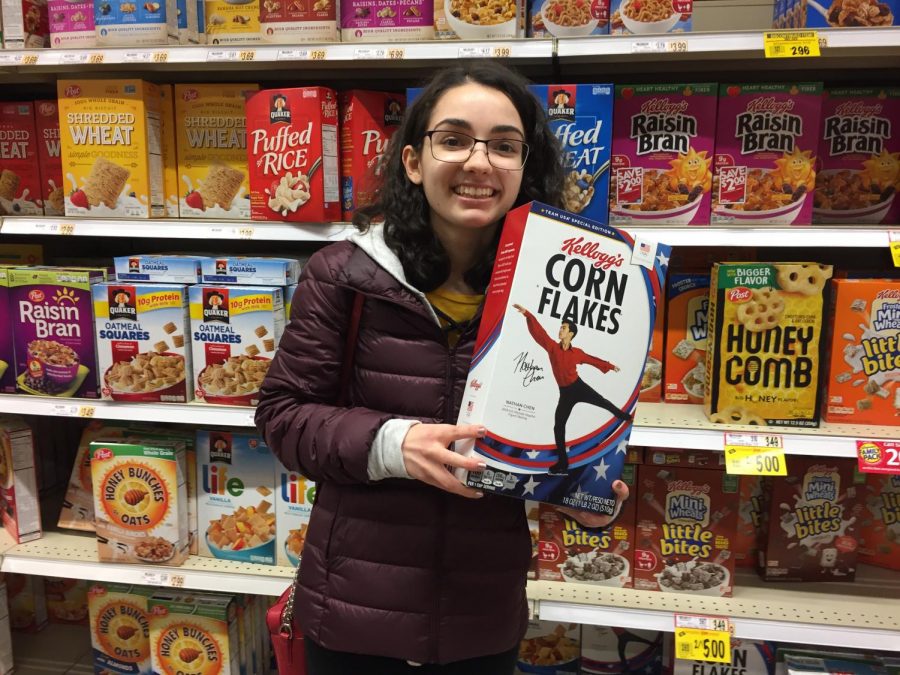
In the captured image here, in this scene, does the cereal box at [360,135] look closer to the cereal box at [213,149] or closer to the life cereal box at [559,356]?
the cereal box at [213,149]

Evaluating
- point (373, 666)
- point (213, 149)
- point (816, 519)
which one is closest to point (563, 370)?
point (373, 666)

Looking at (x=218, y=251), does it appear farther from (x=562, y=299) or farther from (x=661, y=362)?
(x=562, y=299)

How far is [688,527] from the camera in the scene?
6.07 ft

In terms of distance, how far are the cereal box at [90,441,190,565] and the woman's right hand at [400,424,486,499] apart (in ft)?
4.11

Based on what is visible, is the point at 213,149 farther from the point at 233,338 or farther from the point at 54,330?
the point at 54,330

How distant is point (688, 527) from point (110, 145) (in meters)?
→ 1.92

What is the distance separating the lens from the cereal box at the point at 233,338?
6.18 ft

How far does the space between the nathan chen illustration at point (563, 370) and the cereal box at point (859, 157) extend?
1.22 meters

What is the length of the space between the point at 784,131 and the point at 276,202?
1306 millimetres

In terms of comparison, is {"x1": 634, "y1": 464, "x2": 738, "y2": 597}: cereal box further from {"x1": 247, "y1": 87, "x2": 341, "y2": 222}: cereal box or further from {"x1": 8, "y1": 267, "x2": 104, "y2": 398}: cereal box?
{"x1": 8, "y1": 267, "x2": 104, "y2": 398}: cereal box

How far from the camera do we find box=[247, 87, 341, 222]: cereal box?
1786 mm

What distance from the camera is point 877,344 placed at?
1.70 m

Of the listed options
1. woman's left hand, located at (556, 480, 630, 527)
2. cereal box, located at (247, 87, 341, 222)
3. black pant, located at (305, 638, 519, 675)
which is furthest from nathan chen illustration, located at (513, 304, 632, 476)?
cereal box, located at (247, 87, 341, 222)

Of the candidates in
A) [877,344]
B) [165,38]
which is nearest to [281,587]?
[165,38]
